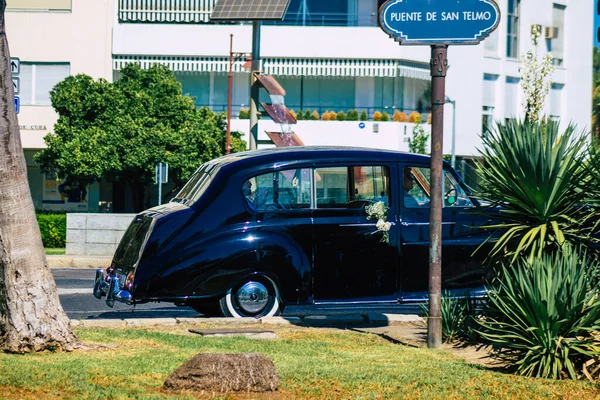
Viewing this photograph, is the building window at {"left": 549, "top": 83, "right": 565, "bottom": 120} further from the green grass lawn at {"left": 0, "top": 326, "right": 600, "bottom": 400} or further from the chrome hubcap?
the green grass lawn at {"left": 0, "top": 326, "right": 600, "bottom": 400}

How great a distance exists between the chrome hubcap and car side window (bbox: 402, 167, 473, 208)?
6.58 ft

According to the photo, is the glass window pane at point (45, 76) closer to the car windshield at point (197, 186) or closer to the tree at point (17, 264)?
the car windshield at point (197, 186)

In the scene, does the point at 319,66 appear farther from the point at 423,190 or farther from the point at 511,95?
the point at 423,190

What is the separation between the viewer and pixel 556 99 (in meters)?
55.3

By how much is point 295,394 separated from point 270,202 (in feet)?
16.4

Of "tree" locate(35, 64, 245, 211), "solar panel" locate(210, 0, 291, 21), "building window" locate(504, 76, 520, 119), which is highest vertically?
"building window" locate(504, 76, 520, 119)

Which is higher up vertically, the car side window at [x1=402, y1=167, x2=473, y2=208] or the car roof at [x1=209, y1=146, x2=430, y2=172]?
the car roof at [x1=209, y1=146, x2=430, y2=172]

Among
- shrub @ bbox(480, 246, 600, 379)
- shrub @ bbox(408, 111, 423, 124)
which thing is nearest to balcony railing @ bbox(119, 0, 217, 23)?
shrub @ bbox(408, 111, 423, 124)

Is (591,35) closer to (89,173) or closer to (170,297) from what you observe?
(89,173)

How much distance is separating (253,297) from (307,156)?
1.78 meters

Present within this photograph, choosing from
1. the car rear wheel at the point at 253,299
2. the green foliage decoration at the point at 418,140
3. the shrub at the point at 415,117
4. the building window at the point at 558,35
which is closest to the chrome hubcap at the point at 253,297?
the car rear wheel at the point at 253,299

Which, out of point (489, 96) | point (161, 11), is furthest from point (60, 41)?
point (489, 96)

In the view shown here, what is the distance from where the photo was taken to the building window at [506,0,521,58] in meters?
52.4

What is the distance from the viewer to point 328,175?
514 inches
